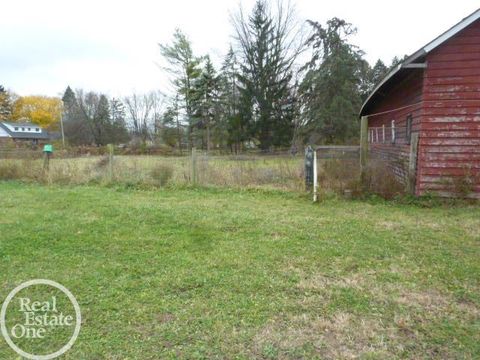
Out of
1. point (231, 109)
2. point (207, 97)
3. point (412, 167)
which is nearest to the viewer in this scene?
point (412, 167)

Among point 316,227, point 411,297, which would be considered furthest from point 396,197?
point 411,297

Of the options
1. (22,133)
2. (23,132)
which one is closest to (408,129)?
(22,133)

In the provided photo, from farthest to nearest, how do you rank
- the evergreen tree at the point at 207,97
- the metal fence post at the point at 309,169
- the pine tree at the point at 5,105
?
A: 1. the pine tree at the point at 5,105
2. the evergreen tree at the point at 207,97
3. the metal fence post at the point at 309,169

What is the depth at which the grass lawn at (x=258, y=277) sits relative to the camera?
7.83ft

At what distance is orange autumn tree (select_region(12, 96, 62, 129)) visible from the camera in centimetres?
6259

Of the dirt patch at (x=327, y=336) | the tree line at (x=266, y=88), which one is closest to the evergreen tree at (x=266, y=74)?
the tree line at (x=266, y=88)

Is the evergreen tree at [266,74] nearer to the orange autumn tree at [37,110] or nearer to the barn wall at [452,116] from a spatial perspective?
the barn wall at [452,116]

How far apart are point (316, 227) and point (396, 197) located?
3.06 metres

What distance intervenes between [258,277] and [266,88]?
1093 inches

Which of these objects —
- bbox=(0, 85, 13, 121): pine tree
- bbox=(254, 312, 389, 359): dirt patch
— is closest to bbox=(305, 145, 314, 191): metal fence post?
bbox=(254, 312, 389, 359): dirt patch

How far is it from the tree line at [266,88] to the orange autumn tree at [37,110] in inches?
1545

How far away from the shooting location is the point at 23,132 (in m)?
55.6

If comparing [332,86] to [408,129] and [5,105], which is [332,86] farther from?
[5,105]

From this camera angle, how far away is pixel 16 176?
11.0m
